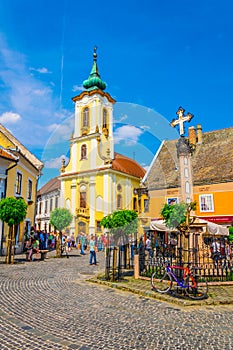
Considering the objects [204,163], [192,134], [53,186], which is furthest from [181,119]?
[53,186]

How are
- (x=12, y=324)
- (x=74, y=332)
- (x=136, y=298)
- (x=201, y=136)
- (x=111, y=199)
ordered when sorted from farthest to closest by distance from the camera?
(x=111, y=199) → (x=201, y=136) → (x=136, y=298) → (x=12, y=324) → (x=74, y=332)

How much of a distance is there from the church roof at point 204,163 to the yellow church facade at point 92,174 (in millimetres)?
3326

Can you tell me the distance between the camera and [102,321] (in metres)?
5.75

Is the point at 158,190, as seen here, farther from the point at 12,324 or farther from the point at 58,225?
the point at 12,324

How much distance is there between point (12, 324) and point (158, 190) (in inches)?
933

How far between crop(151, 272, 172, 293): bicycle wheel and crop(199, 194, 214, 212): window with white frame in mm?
15194

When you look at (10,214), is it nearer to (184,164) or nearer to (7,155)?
(7,155)

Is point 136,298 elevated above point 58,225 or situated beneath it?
situated beneath

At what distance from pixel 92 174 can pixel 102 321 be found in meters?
30.6

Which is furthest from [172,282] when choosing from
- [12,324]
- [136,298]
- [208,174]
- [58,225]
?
[208,174]

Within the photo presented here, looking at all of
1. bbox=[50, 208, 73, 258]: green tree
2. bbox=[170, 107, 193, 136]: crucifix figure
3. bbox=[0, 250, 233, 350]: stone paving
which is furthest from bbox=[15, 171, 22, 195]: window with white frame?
bbox=[0, 250, 233, 350]: stone paving

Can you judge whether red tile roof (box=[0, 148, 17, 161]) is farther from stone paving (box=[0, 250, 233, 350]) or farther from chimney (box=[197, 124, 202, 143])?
chimney (box=[197, 124, 202, 143])

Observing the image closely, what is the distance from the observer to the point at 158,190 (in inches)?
1114

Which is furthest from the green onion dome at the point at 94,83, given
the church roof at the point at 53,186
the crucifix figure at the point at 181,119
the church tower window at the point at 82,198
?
the crucifix figure at the point at 181,119
